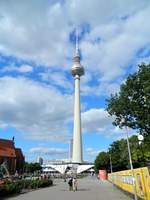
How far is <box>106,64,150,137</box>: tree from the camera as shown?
29.5 m

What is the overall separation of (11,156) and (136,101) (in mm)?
148277

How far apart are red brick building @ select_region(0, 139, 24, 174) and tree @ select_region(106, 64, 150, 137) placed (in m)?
136

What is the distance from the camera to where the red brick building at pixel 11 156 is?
165m

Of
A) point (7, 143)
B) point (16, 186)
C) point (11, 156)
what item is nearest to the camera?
point (16, 186)

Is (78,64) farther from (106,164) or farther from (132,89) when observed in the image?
(132,89)

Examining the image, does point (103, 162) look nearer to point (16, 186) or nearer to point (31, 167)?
point (31, 167)

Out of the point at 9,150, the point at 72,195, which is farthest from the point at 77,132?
the point at 72,195

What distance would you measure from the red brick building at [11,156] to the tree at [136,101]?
136m

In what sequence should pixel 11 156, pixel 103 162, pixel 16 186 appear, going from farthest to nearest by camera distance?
pixel 11 156 → pixel 103 162 → pixel 16 186

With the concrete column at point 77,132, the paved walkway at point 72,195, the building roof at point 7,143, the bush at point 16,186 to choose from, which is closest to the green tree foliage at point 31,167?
the building roof at point 7,143

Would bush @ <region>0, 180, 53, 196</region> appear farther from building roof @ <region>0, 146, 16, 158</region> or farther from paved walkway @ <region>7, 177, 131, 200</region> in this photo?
building roof @ <region>0, 146, 16, 158</region>

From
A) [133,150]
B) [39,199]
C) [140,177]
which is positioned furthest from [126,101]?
[133,150]

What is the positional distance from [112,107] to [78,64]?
15024 centimetres

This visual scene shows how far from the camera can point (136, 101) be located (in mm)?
30266
